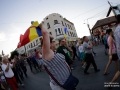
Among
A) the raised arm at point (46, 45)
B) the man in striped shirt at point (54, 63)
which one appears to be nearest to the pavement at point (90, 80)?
the man in striped shirt at point (54, 63)

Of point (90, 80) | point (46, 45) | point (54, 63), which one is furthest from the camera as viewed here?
point (90, 80)

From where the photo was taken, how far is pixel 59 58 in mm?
2166

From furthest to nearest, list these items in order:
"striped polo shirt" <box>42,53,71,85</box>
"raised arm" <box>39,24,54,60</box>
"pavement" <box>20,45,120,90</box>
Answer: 1. "pavement" <box>20,45,120,90</box>
2. "striped polo shirt" <box>42,53,71,85</box>
3. "raised arm" <box>39,24,54,60</box>

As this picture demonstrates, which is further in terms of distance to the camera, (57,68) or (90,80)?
(90,80)

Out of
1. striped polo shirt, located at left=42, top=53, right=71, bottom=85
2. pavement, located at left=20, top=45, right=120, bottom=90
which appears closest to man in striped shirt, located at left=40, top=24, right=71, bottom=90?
striped polo shirt, located at left=42, top=53, right=71, bottom=85

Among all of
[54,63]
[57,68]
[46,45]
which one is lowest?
[57,68]

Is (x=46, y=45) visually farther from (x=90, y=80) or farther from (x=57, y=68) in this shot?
(x=90, y=80)

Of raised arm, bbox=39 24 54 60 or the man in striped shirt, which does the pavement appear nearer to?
the man in striped shirt

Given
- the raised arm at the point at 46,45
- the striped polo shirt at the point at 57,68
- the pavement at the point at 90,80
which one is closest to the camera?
the raised arm at the point at 46,45

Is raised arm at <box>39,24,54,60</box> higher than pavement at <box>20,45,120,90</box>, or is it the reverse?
raised arm at <box>39,24,54,60</box>

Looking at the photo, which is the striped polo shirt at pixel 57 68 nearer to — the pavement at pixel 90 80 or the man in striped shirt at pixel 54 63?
the man in striped shirt at pixel 54 63

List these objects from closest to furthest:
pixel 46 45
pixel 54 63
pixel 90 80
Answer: pixel 46 45
pixel 54 63
pixel 90 80

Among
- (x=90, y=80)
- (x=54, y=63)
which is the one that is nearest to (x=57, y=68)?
(x=54, y=63)

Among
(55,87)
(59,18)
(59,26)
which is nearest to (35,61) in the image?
(55,87)
